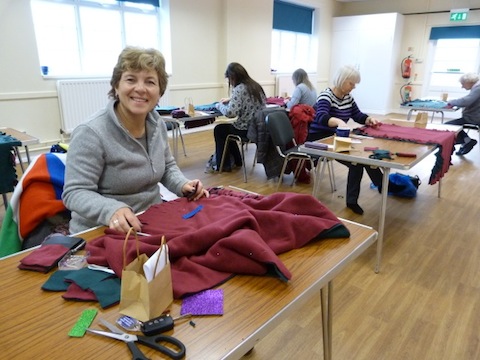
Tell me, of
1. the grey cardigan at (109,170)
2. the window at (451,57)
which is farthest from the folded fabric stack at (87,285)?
the window at (451,57)

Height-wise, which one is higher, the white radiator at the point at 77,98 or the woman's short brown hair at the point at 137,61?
the woman's short brown hair at the point at 137,61

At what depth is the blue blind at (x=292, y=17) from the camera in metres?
7.99

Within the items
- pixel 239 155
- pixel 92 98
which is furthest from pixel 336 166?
pixel 92 98

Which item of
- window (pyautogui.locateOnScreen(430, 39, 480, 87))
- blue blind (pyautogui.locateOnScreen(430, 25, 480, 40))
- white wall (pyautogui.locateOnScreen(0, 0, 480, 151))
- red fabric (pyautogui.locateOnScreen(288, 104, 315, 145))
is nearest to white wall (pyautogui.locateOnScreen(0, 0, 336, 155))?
white wall (pyautogui.locateOnScreen(0, 0, 480, 151))

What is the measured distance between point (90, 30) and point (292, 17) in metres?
4.95

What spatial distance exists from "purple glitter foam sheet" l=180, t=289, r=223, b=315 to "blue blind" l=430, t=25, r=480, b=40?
9.61 metres

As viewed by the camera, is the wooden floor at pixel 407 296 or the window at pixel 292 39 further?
the window at pixel 292 39

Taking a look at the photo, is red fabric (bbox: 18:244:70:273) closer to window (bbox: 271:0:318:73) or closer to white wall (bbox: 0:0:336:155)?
white wall (bbox: 0:0:336:155)

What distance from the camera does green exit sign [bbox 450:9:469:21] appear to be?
8.08m

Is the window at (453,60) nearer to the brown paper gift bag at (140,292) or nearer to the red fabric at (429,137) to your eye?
the red fabric at (429,137)

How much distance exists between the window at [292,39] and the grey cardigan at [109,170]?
7188 mm

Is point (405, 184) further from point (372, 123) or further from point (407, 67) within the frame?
point (407, 67)

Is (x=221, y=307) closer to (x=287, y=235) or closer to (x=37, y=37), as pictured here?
(x=287, y=235)

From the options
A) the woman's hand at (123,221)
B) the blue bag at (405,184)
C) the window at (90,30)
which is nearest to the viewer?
the woman's hand at (123,221)
